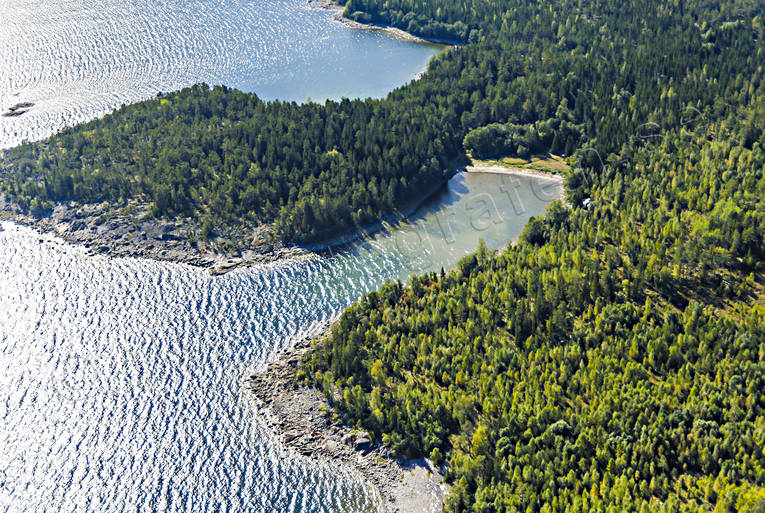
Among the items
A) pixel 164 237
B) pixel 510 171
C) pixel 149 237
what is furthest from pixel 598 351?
pixel 149 237

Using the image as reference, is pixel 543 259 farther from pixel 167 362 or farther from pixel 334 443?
pixel 167 362

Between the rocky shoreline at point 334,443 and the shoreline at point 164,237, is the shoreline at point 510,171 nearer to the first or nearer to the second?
the shoreline at point 164,237

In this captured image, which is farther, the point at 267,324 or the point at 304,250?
the point at 304,250

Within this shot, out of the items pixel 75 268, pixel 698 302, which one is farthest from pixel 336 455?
pixel 75 268

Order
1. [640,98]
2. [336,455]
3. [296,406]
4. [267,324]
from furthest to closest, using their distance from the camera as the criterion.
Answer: [640,98]
[267,324]
[296,406]
[336,455]

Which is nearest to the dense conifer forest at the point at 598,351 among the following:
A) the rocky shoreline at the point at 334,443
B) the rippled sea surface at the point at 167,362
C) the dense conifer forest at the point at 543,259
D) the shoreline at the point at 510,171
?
the dense conifer forest at the point at 543,259

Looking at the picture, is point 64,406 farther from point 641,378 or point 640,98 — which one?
point 640,98
